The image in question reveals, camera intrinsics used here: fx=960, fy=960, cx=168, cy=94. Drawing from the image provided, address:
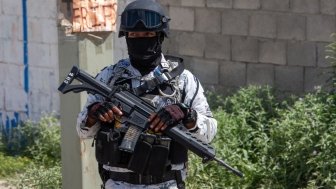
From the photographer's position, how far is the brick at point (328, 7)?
25.5 ft

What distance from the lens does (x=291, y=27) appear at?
801 centimetres

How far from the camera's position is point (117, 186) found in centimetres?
472

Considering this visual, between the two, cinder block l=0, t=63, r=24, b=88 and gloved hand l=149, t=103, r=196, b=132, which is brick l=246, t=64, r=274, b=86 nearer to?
cinder block l=0, t=63, r=24, b=88

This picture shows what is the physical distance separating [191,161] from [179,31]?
193 cm

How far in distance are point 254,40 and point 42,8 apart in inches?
85.6

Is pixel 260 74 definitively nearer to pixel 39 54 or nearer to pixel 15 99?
pixel 39 54

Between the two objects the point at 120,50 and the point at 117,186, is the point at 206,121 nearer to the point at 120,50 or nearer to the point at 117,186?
the point at 117,186

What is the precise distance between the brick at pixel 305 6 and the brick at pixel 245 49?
1.54 feet

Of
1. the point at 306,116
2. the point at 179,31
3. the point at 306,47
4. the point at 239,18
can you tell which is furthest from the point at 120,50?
the point at 306,116

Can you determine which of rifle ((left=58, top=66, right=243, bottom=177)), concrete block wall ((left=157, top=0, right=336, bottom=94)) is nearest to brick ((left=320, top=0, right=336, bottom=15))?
concrete block wall ((left=157, top=0, right=336, bottom=94))

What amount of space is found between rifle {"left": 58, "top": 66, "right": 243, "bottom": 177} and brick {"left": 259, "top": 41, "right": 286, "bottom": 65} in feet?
11.6

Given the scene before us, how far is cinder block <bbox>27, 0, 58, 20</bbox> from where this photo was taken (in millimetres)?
9062

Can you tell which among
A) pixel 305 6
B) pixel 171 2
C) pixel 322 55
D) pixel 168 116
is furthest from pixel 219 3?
pixel 168 116

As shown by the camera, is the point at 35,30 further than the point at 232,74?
Yes
